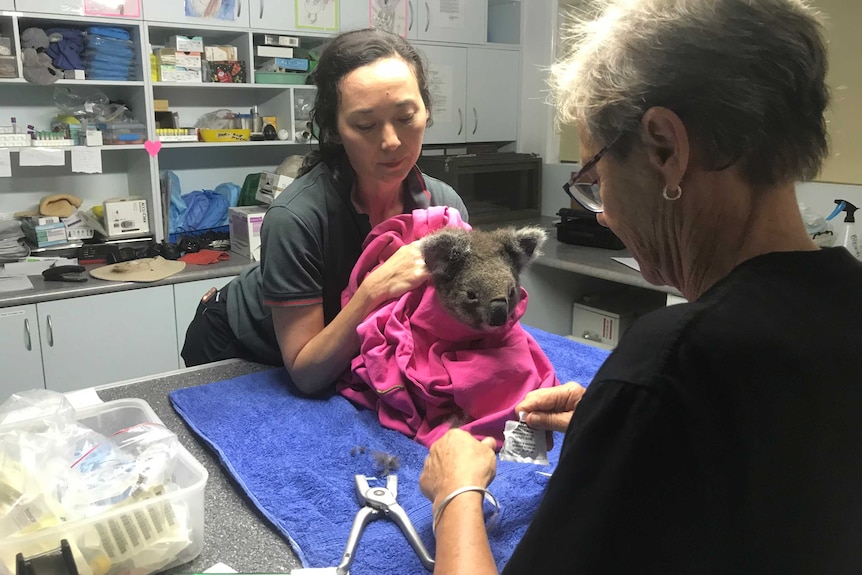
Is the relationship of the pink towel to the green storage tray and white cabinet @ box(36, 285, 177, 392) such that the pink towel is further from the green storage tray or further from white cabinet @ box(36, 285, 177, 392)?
the green storage tray

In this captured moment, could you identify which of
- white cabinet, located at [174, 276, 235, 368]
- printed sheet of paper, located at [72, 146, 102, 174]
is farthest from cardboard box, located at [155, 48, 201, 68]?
white cabinet, located at [174, 276, 235, 368]

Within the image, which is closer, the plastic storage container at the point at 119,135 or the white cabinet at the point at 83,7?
the white cabinet at the point at 83,7

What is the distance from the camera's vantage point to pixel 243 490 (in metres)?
1.05

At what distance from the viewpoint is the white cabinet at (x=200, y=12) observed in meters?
2.81

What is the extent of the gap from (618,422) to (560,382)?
890 mm

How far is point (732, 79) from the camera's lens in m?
0.63

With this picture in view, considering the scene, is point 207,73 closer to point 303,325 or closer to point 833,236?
point 303,325

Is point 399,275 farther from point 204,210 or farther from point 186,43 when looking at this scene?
point 204,210

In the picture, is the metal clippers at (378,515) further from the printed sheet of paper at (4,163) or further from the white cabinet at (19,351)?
the printed sheet of paper at (4,163)

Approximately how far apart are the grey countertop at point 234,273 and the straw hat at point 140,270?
22mm

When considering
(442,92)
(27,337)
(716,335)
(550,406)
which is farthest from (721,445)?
(442,92)

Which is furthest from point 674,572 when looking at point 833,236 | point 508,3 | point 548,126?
point 508,3

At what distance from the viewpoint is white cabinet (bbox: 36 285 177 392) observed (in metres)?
2.54

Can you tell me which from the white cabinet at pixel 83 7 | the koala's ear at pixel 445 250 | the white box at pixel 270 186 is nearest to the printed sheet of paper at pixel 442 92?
the white box at pixel 270 186
